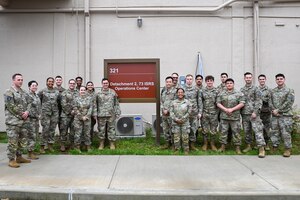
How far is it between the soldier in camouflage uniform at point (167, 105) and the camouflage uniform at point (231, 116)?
49.5 inches

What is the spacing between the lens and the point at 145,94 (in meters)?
9.98

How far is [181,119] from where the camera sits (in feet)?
24.3

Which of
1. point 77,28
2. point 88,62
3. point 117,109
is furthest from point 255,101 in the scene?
point 77,28

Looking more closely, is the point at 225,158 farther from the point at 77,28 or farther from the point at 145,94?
the point at 77,28

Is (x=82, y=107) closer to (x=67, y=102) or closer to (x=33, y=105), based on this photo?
(x=67, y=102)

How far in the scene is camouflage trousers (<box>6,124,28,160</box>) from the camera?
633cm

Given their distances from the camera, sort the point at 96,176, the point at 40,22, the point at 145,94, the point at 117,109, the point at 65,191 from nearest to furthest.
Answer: the point at 65,191, the point at 96,176, the point at 117,109, the point at 145,94, the point at 40,22

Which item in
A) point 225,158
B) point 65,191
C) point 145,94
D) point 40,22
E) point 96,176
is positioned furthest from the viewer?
point 40,22

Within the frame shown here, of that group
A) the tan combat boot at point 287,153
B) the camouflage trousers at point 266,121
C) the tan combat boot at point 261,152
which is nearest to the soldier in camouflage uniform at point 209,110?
the tan combat boot at point 261,152

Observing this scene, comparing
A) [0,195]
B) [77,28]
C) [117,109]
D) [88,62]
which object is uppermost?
[77,28]

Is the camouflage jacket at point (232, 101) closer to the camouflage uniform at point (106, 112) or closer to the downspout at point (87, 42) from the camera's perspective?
the camouflage uniform at point (106, 112)

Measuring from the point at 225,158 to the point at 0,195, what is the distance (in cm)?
477

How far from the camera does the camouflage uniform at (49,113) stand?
7.69 metres

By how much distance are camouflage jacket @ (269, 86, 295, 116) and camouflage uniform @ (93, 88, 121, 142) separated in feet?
13.7
